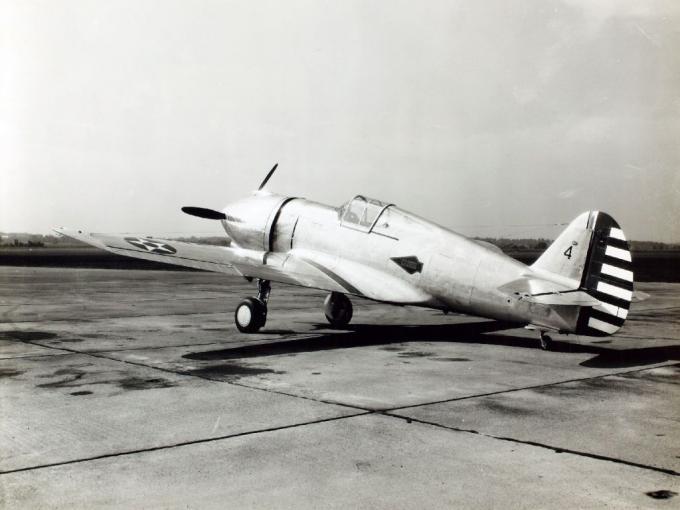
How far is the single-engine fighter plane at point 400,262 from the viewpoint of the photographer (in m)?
8.89

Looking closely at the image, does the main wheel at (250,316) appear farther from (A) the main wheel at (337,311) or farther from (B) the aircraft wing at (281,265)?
(A) the main wheel at (337,311)

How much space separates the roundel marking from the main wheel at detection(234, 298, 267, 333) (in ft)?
5.18

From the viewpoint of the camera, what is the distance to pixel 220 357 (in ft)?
28.8

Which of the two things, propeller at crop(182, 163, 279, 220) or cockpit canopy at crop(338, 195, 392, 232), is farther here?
propeller at crop(182, 163, 279, 220)

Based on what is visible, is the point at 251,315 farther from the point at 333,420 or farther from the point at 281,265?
the point at 333,420

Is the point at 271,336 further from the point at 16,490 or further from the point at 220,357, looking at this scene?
the point at 16,490

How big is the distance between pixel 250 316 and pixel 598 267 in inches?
220

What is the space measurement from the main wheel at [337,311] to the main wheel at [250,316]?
1771mm

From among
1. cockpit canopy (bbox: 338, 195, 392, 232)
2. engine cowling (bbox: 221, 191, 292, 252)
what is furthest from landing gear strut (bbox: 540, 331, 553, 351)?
engine cowling (bbox: 221, 191, 292, 252)

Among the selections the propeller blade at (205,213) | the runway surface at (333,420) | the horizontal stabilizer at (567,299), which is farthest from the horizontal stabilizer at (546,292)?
the propeller blade at (205,213)

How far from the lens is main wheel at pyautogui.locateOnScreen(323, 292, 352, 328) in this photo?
42.0ft

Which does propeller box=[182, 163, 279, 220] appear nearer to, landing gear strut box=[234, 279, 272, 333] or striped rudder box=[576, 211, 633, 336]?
landing gear strut box=[234, 279, 272, 333]

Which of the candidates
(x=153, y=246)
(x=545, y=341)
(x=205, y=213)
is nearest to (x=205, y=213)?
(x=205, y=213)

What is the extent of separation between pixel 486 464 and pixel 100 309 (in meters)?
12.1
